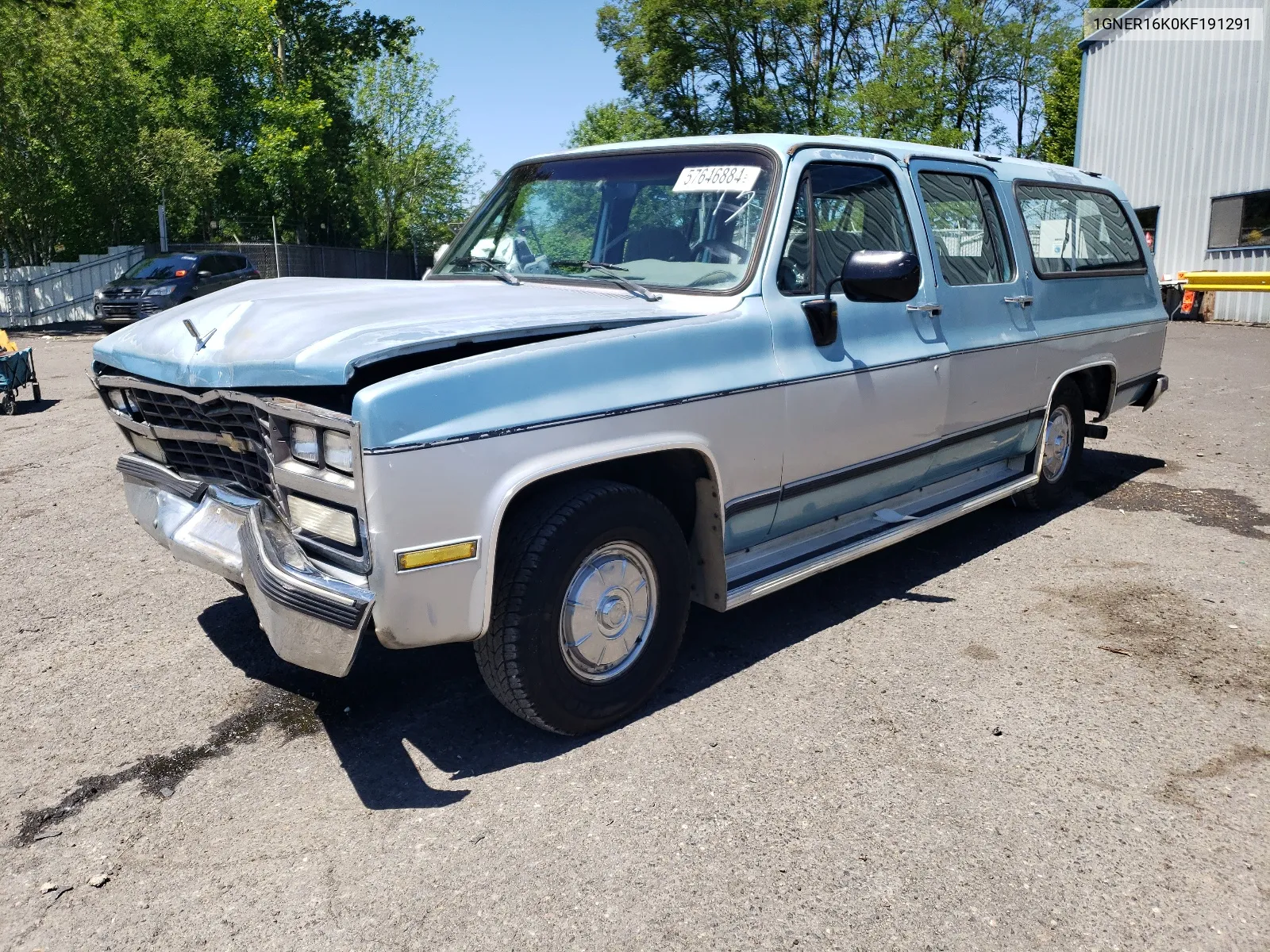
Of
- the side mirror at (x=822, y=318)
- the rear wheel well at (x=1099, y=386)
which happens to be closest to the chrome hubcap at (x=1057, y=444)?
the rear wheel well at (x=1099, y=386)

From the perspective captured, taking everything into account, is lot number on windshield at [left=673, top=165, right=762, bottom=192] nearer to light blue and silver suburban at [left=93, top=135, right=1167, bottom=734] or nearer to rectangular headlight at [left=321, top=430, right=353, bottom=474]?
light blue and silver suburban at [left=93, top=135, right=1167, bottom=734]

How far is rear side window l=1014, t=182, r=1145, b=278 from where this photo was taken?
5457mm

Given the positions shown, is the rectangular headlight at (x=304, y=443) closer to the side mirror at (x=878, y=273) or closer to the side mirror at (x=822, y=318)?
the side mirror at (x=822, y=318)

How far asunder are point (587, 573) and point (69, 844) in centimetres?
165

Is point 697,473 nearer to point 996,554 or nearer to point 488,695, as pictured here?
point 488,695

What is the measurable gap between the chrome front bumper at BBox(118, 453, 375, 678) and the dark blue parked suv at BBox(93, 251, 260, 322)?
16.8 meters

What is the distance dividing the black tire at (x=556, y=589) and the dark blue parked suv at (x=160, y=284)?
1764cm

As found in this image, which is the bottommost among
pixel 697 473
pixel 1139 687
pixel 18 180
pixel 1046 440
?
pixel 1139 687

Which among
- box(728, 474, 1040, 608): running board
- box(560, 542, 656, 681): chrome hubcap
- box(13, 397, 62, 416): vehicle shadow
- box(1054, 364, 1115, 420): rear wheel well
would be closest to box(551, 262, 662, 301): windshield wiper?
box(560, 542, 656, 681): chrome hubcap

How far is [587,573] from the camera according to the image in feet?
10.6

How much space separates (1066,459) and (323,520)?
4.86m

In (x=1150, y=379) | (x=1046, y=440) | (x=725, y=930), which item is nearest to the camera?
(x=725, y=930)

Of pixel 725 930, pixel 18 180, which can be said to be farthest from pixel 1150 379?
pixel 18 180

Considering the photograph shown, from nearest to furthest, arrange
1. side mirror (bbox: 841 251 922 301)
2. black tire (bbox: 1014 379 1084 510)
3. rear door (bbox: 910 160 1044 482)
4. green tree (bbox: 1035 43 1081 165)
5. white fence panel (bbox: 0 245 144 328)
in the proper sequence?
side mirror (bbox: 841 251 922 301)
rear door (bbox: 910 160 1044 482)
black tire (bbox: 1014 379 1084 510)
white fence panel (bbox: 0 245 144 328)
green tree (bbox: 1035 43 1081 165)
